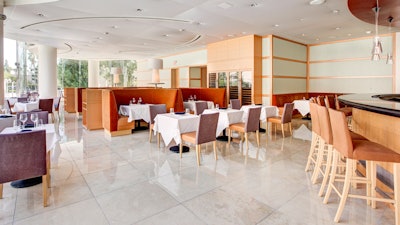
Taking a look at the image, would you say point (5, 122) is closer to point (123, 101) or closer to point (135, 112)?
point (135, 112)

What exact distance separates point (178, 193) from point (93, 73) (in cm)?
1671

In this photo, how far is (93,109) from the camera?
23.1 ft

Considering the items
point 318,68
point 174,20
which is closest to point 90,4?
point 174,20

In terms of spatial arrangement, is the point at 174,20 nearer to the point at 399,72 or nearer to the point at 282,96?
the point at 282,96

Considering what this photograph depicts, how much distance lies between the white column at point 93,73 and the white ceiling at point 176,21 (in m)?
7.03

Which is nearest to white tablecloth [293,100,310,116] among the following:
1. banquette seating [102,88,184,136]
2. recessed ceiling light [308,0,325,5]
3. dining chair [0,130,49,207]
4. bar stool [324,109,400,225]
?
recessed ceiling light [308,0,325,5]

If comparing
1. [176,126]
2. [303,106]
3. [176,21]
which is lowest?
[176,126]

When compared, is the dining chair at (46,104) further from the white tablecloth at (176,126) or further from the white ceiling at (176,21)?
the white tablecloth at (176,126)

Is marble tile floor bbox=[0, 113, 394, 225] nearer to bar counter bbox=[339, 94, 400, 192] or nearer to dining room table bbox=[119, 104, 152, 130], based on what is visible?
bar counter bbox=[339, 94, 400, 192]

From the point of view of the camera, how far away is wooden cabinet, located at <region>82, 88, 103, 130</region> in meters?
6.93

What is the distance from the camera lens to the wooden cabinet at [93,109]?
22.7 ft

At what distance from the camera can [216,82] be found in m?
10.5

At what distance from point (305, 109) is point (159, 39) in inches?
249

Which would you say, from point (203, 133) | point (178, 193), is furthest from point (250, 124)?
point (178, 193)
